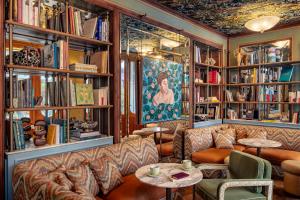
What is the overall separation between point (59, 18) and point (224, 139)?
11.3 feet

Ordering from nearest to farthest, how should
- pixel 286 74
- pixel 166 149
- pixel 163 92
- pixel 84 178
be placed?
pixel 84 178 → pixel 163 92 → pixel 166 149 → pixel 286 74

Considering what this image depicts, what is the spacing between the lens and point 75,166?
2395 mm

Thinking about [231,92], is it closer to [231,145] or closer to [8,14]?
[231,145]

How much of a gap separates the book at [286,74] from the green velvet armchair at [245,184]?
268cm

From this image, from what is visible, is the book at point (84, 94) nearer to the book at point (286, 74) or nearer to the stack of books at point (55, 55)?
the stack of books at point (55, 55)

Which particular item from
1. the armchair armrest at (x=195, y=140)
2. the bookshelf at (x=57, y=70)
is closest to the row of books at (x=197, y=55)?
the armchair armrest at (x=195, y=140)

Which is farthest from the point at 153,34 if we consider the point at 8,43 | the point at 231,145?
the point at 231,145

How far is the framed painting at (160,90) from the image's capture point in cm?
356

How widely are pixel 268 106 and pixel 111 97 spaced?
352 cm

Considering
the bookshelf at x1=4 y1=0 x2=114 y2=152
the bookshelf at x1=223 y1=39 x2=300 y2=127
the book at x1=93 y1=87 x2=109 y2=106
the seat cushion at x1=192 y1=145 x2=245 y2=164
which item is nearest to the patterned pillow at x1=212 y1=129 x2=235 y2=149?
the seat cushion at x1=192 y1=145 x2=245 y2=164

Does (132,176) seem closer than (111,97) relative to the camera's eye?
Yes

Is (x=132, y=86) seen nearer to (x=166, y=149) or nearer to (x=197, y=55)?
(x=166, y=149)

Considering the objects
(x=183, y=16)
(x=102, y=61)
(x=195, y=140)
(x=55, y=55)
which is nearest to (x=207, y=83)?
(x=195, y=140)

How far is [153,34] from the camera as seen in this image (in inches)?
147
